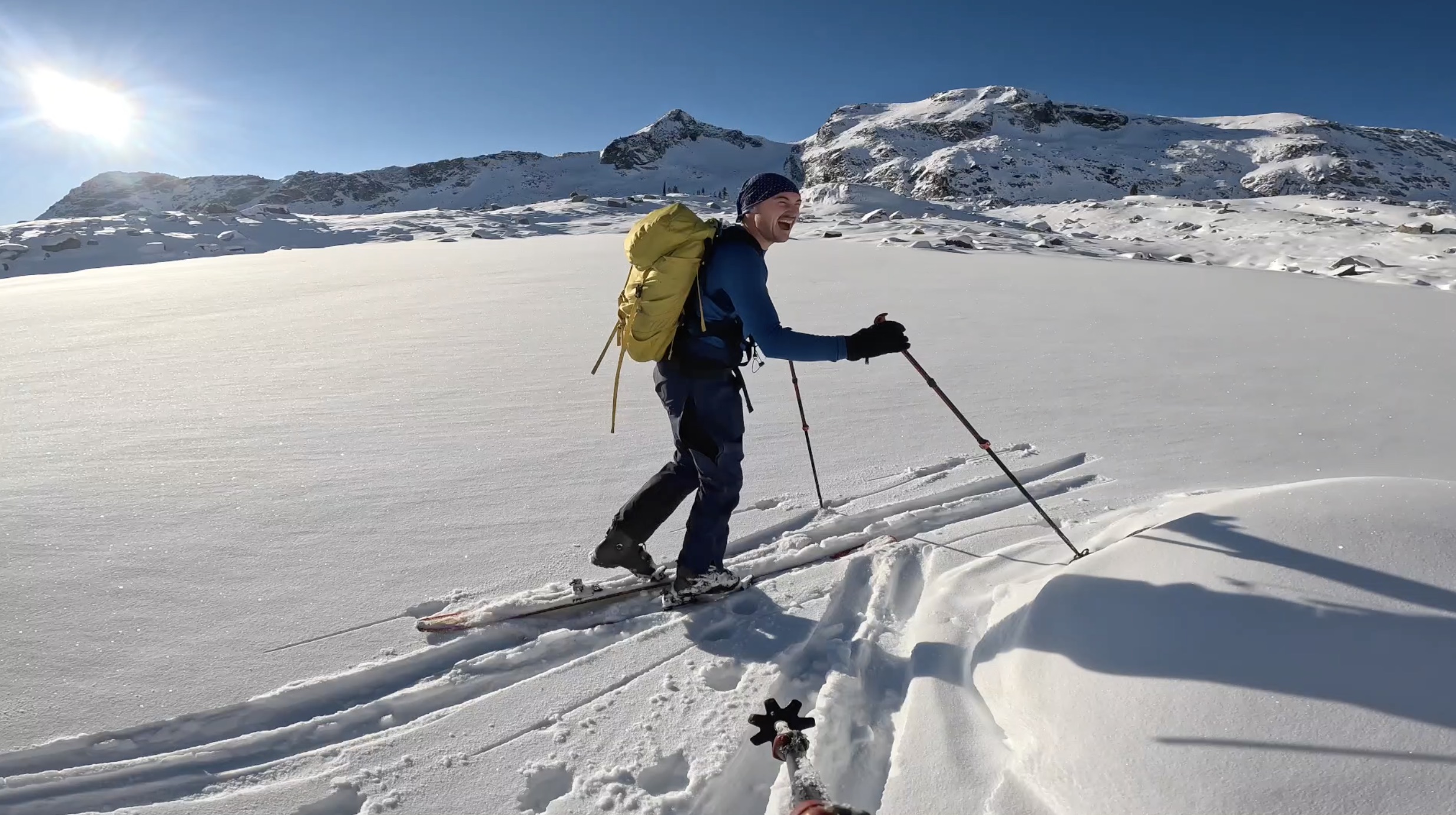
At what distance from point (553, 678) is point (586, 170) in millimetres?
186001

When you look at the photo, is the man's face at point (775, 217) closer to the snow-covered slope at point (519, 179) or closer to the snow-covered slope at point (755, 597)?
the snow-covered slope at point (755, 597)

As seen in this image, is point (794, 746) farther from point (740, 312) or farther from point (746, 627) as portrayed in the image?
point (740, 312)

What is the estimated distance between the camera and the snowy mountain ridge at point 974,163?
113m

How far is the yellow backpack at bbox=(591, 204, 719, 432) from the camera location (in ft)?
8.89

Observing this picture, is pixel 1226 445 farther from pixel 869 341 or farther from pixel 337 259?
pixel 337 259

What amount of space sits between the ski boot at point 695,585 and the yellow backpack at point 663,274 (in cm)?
95

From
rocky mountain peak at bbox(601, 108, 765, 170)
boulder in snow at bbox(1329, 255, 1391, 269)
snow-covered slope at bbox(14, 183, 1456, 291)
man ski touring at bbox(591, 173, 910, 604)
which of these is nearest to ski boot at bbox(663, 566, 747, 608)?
man ski touring at bbox(591, 173, 910, 604)

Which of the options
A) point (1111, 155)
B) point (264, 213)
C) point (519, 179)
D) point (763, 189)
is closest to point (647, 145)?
point (519, 179)

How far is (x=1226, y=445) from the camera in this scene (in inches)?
170

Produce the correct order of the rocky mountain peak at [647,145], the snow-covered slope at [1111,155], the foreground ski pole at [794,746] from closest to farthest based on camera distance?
the foreground ski pole at [794,746]
the snow-covered slope at [1111,155]
the rocky mountain peak at [647,145]

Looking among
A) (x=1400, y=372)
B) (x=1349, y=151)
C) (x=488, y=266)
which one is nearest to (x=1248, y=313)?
(x=1400, y=372)

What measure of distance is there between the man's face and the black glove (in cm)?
50

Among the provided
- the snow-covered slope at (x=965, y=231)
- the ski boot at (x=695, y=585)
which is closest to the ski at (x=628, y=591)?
the ski boot at (x=695, y=585)

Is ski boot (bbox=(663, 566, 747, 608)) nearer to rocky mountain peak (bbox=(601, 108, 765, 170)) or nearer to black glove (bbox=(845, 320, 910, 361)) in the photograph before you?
black glove (bbox=(845, 320, 910, 361))
